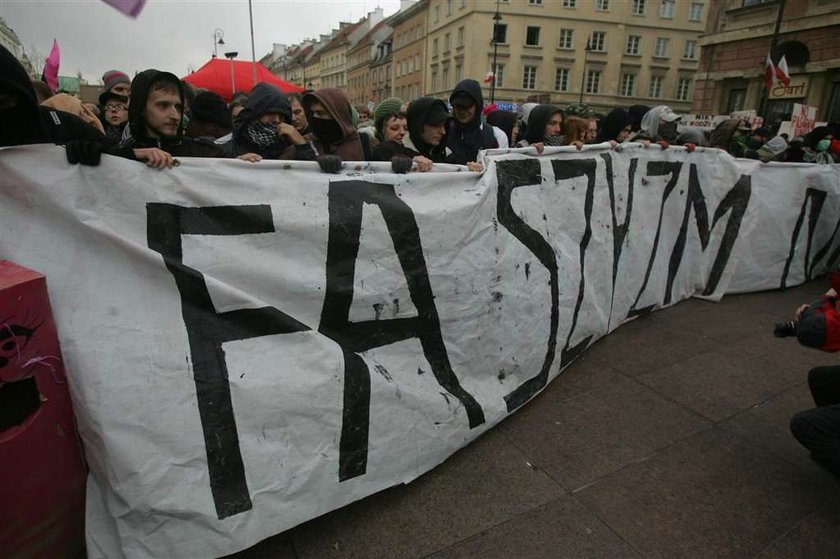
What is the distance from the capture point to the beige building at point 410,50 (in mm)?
57531

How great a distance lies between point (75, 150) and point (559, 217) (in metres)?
2.68

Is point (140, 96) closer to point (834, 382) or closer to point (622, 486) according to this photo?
point (622, 486)

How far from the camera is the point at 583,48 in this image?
159 feet

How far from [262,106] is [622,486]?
9.39ft

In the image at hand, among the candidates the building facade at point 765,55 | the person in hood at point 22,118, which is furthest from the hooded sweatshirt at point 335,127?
the building facade at point 765,55

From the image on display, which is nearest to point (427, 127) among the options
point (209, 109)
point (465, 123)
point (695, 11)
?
point (465, 123)

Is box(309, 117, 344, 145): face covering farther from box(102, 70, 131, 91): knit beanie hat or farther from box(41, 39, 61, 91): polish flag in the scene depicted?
box(41, 39, 61, 91): polish flag

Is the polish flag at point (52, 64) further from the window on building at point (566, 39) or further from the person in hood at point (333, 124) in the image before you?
the window on building at point (566, 39)

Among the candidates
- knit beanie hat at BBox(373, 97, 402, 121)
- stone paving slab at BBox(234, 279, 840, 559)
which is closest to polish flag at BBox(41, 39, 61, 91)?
knit beanie hat at BBox(373, 97, 402, 121)

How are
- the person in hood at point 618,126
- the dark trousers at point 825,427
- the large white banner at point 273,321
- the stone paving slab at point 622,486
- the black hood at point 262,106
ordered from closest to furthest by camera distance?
1. the large white banner at point 273,321
2. the stone paving slab at point 622,486
3. the dark trousers at point 825,427
4. the black hood at point 262,106
5. the person in hood at point 618,126

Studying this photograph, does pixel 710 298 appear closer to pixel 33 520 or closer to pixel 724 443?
pixel 724 443

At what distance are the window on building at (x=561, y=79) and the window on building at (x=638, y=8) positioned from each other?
8710mm

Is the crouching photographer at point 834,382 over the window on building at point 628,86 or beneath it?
beneath

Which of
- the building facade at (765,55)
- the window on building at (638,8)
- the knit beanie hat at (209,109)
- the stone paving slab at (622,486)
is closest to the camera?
the stone paving slab at (622,486)
